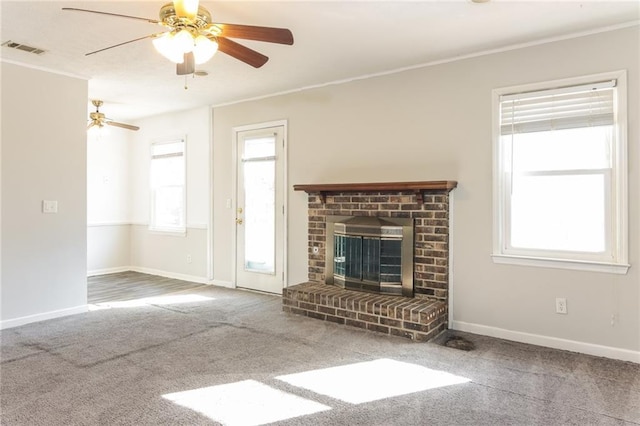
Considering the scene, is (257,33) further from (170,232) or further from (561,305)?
(170,232)

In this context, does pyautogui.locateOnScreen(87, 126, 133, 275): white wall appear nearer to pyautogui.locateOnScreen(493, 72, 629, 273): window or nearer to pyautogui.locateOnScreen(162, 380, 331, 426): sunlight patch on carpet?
pyautogui.locateOnScreen(162, 380, 331, 426): sunlight patch on carpet

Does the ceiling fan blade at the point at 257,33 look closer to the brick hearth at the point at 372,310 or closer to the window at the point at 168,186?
the brick hearth at the point at 372,310

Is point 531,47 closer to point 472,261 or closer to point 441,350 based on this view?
point 472,261

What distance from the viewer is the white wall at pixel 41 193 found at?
12.7 ft

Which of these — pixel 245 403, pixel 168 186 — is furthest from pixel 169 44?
pixel 168 186

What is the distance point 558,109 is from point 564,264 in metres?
1.24

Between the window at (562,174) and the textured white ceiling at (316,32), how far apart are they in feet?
1.64

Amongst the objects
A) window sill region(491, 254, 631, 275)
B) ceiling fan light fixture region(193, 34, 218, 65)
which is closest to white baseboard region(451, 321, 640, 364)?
window sill region(491, 254, 631, 275)

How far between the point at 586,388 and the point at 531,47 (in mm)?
2598

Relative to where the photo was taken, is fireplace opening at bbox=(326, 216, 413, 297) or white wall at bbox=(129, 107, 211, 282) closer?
fireplace opening at bbox=(326, 216, 413, 297)

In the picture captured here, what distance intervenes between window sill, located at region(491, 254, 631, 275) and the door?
2.56 metres

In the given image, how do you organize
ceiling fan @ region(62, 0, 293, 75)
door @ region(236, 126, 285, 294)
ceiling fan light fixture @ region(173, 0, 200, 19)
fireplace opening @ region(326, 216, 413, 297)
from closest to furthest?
ceiling fan light fixture @ region(173, 0, 200, 19), ceiling fan @ region(62, 0, 293, 75), fireplace opening @ region(326, 216, 413, 297), door @ region(236, 126, 285, 294)

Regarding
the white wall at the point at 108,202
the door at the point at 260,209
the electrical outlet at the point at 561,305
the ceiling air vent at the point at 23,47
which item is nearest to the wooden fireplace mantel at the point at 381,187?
the door at the point at 260,209

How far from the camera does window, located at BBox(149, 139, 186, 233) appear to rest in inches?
249
